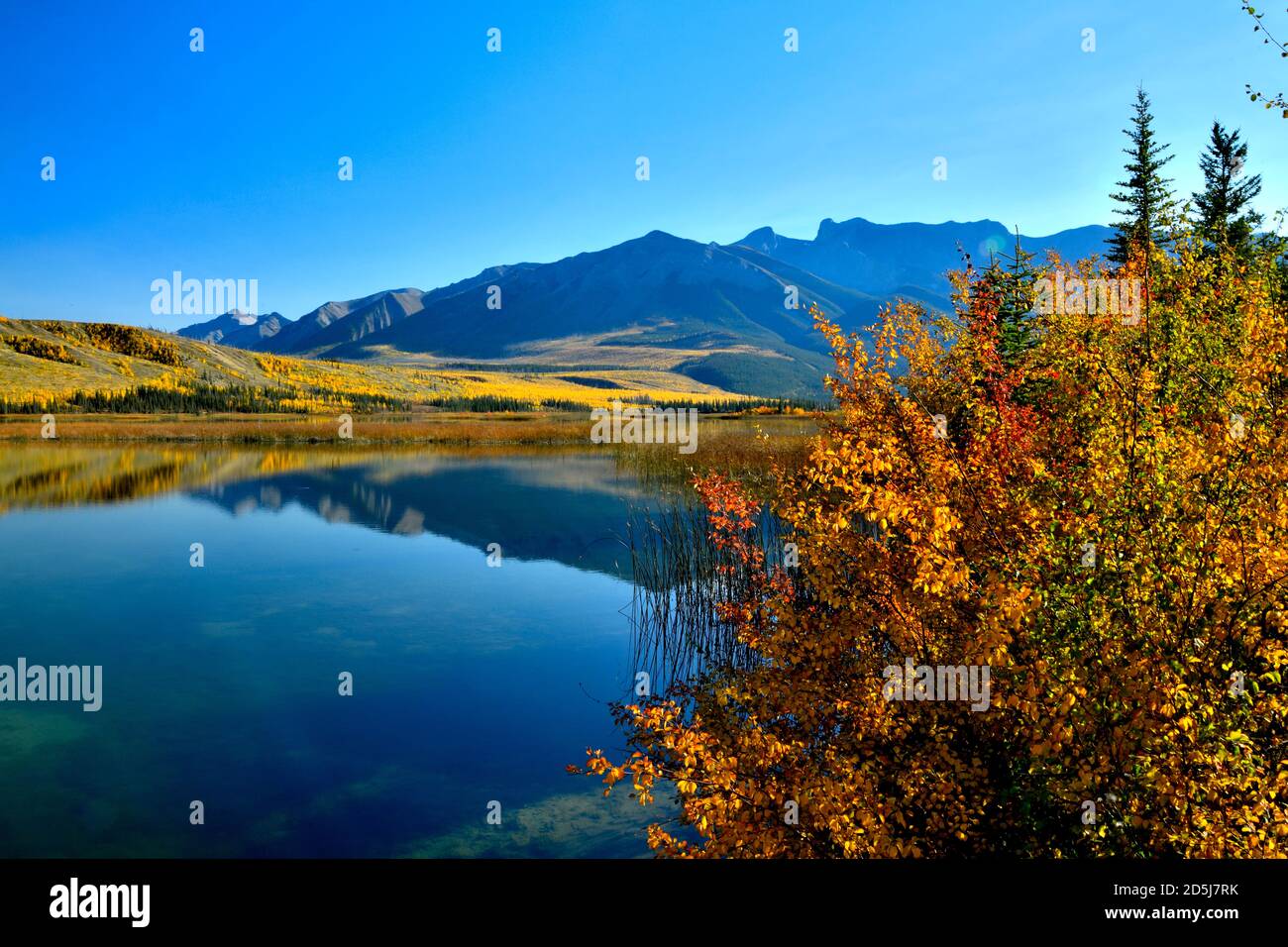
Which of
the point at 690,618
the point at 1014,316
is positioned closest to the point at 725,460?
the point at 1014,316

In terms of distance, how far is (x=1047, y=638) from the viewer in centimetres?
588

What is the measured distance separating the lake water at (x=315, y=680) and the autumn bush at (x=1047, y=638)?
422 centimetres

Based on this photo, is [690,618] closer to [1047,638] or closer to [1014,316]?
[1047,638]

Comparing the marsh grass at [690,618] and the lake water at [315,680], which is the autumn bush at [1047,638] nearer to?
the lake water at [315,680]

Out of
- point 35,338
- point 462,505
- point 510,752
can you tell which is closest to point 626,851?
point 510,752

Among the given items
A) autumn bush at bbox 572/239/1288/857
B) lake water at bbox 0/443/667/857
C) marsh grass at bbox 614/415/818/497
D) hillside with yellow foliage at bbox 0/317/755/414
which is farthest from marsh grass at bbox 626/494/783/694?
hillside with yellow foliage at bbox 0/317/755/414

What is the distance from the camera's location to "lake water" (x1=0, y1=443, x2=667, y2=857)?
11.5 meters

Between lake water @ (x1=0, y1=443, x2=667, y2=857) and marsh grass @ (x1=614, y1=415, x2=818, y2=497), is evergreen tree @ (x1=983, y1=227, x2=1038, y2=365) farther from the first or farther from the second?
lake water @ (x1=0, y1=443, x2=667, y2=857)

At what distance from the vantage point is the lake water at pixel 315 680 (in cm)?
1145

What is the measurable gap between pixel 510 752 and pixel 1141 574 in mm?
10948

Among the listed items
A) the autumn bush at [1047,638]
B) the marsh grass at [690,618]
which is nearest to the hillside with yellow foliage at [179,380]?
the marsh grass at [690,618]

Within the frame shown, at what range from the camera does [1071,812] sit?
624 cm
